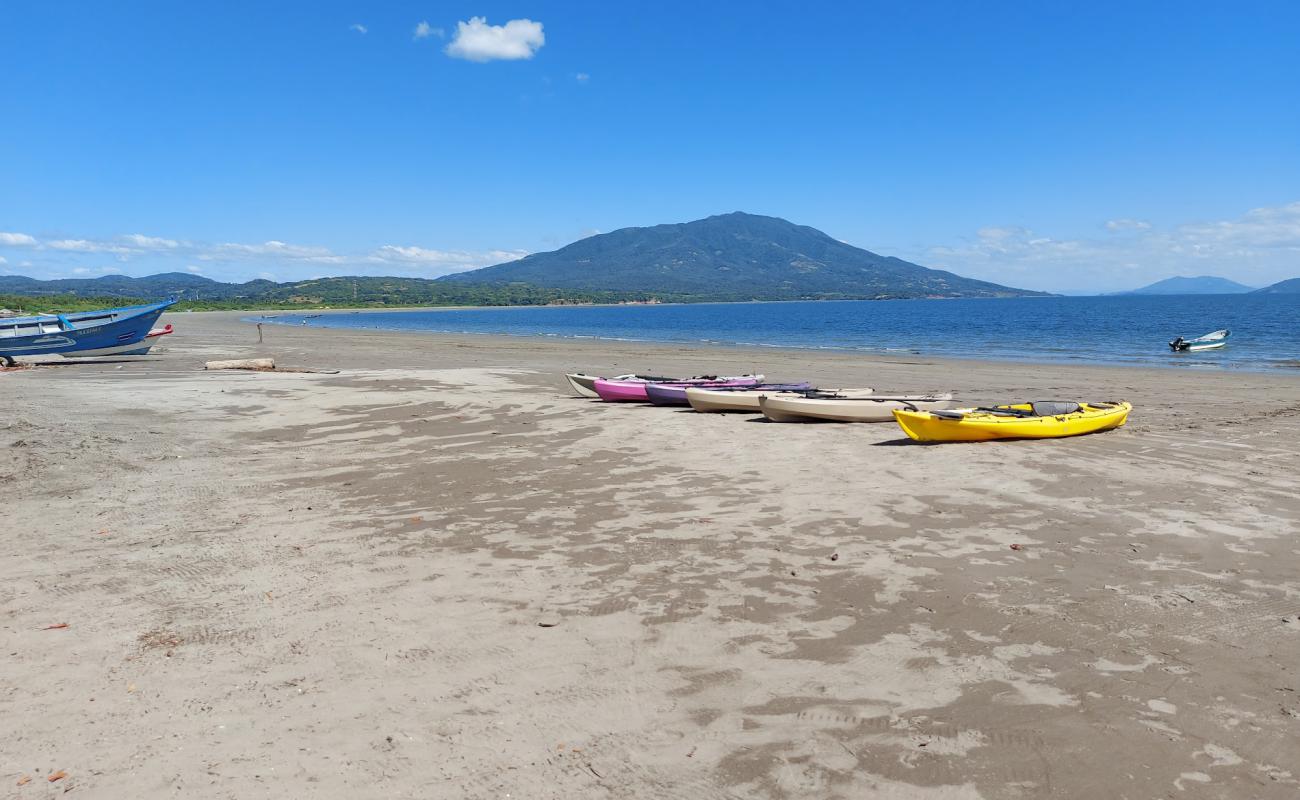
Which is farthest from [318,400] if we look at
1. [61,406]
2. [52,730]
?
[52,730]

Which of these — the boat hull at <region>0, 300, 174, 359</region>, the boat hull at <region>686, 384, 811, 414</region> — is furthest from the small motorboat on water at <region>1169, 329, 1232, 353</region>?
the boat hull at <region>0, 300, 174, 359</region>

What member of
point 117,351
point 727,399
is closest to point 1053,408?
point 727,399

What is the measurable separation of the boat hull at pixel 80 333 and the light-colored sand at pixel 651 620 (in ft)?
77.7

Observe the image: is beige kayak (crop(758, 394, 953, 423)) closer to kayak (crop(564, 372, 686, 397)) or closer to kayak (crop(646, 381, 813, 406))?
kayak (crop(646, 381, 813, 406))

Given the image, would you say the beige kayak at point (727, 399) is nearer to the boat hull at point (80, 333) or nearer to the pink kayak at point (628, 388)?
the pink kayak at point (628, 388)

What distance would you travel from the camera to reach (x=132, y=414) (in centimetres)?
1769

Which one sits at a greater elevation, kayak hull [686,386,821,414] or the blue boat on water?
the blue boat on water

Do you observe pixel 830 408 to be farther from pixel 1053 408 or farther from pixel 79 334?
pixel 79 334

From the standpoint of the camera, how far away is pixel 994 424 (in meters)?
14.0

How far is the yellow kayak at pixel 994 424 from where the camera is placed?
14.0 m

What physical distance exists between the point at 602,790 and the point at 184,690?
3044 millimetres

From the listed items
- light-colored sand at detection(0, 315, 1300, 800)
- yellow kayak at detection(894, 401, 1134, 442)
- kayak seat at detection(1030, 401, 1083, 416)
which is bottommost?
light-colored sand at detection(0, 315, 1300, 800)

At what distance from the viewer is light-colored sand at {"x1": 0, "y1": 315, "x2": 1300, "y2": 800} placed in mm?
4531

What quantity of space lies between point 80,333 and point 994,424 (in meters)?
36.1
